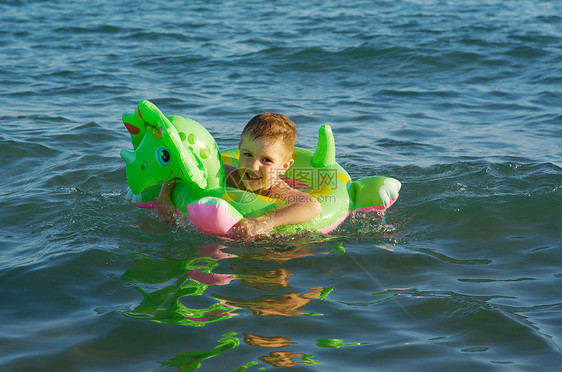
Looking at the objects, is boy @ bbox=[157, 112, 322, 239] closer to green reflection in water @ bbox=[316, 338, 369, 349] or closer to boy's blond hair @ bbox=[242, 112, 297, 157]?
boy's blond hair @ bbox=[242, 112, 297, 157]

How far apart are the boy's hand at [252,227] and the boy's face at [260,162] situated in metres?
0.38

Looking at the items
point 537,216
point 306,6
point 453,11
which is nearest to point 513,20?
point 453,11

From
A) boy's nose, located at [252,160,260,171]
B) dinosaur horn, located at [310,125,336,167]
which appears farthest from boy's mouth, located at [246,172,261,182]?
dinosaur horn, located at [310,125,336,167]

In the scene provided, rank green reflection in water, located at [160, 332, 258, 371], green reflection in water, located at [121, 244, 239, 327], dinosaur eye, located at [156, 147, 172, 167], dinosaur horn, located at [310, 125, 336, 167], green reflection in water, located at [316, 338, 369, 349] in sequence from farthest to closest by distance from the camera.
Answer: dinosaur horn, located at [310, 125, 336, 167] → dinosaur eye, located at [156, 147, 172, 167] → green reflection in water, located at [121, 244, 239, 327] → green reflection in water, located at [316, 338, 369, 349] → green reflection in water, located at [160, 332, 258, 371]

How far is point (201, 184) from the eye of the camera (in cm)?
453

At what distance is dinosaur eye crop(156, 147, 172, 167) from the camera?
4461 mm

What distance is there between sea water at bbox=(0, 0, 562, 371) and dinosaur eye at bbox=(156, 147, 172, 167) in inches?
23.8

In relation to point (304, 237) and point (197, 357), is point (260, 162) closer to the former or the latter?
point (304, 237)

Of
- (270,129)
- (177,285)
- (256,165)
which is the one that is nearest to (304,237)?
(256,165)

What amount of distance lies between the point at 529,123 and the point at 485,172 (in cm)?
251

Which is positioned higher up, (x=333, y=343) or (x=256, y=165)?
(x=256, y=165)

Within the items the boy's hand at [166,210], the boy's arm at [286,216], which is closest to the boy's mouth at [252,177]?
the boy's arm at [286,216]

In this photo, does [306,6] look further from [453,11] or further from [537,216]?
[537,216]

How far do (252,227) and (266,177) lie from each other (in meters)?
0.51
